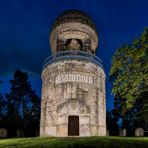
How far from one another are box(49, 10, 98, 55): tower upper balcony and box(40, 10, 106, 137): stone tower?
0.20 meters

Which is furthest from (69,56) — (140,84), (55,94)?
(140,84)

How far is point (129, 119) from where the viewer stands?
35.7 m

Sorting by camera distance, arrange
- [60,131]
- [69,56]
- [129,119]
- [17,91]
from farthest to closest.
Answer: [17,91], [129,119], [69,56], [60,131]

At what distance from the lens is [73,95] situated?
61.8 ft

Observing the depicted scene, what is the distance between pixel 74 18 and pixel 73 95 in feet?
26.0

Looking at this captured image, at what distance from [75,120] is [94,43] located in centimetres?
888

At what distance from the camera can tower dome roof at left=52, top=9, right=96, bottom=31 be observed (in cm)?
2250

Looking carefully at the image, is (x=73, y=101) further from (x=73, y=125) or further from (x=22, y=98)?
(x=22, y=98)

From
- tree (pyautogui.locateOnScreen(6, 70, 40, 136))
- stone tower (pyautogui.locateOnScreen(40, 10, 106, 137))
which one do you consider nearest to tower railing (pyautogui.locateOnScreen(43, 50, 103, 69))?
Answer: stone tower (pyautogui.locateOnScreen(40, 10, 106, 137))

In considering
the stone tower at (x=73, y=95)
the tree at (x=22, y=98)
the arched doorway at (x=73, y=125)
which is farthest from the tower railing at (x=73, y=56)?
the tree at (x=22, y=98)

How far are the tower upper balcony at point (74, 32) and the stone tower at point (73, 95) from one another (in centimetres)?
20

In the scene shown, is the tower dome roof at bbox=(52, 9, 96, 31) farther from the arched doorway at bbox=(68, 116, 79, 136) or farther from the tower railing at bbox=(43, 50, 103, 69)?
the arched doorway at bbox=(68, 116, 79, 136)

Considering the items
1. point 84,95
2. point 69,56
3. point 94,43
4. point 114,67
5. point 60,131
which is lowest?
point 60,131

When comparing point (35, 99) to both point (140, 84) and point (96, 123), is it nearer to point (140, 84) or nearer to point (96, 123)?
point (96, 123)
